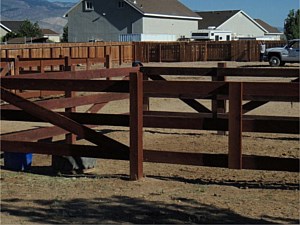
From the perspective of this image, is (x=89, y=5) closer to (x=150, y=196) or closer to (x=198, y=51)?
(x=198, y=51)

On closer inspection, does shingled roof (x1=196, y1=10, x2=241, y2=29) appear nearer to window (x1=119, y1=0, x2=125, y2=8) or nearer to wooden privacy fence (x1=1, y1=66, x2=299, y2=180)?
window (x1=119, y1=0, x2=125, y2=8)

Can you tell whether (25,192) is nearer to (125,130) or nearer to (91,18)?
(125,130)

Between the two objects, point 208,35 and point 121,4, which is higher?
point 121,4

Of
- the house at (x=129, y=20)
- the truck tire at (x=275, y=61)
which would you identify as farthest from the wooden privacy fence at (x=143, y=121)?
the house at (x=129, y=20)

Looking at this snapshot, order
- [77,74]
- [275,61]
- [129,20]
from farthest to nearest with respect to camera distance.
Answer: [129,20] → [275,61] → [77,74]

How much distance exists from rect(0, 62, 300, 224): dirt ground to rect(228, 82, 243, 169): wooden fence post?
334 millimetres

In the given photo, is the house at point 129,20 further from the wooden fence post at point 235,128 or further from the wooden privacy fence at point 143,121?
the wooden fence post at point 235,128

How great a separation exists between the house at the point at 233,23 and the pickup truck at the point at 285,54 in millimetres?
47456

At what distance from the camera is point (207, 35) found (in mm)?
81250

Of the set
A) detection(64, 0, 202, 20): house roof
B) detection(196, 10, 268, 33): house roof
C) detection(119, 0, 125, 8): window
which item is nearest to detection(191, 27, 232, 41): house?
detection(64, 0, 202, 20): house roof

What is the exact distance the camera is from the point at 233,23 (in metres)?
96.8

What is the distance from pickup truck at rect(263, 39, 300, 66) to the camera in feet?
143

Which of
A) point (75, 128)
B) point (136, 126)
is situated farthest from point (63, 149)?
point (136, 126)

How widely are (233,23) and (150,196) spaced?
91509 mm
